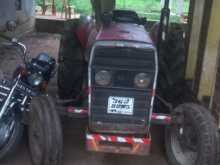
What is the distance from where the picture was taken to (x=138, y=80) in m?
4.29

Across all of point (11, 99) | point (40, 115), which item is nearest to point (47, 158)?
point (40, 115)

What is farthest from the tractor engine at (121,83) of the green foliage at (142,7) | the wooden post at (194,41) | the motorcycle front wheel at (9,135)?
the green foliage at (142,7)

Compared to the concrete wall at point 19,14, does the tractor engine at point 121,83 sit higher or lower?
higher

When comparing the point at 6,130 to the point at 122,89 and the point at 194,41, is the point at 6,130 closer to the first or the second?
the point at 122,89

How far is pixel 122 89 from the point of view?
170 inches

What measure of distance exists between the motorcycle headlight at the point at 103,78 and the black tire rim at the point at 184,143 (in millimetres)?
855

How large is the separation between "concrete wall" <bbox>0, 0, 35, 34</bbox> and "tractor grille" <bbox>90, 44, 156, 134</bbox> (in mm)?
6284

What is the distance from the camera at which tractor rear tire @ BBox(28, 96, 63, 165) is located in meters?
4.11

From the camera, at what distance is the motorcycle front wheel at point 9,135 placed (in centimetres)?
445

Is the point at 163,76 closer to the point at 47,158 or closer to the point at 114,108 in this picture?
the point at 114,108

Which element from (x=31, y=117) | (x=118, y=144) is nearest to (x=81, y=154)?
(x=118, y=144)

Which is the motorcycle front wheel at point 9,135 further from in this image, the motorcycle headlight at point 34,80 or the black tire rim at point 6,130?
the motorcycle headlight at point 34,80

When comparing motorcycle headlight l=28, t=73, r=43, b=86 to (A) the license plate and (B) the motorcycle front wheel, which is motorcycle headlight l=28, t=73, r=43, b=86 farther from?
(A) the license plate

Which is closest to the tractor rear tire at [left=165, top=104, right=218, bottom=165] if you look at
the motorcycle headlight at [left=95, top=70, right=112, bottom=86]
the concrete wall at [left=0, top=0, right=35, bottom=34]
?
the motorcycle headlight at [left=95, top=70, right=112, bottom=86]
